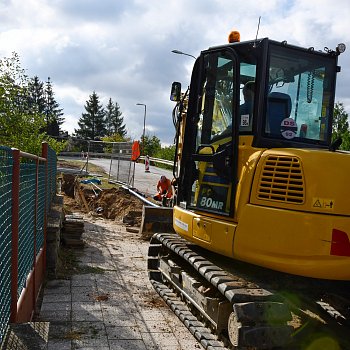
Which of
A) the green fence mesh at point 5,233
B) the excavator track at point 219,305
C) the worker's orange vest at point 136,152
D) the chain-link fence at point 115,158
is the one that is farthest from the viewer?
the chain-link fence at point 115,158

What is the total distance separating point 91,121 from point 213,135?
317 ft

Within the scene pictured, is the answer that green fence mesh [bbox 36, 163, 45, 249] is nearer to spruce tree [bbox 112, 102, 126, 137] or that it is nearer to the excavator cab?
the excavator cab

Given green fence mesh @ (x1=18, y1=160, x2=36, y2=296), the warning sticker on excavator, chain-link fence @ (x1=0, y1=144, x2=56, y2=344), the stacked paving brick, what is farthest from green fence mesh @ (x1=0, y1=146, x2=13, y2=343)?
the stacked paving brick

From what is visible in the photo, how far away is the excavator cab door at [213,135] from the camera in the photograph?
5352 millimetres

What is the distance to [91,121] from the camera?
9994cm

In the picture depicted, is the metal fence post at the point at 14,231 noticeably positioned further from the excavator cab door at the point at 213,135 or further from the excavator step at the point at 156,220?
the excavator step at the point at 156,220

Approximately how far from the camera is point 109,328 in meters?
5.64

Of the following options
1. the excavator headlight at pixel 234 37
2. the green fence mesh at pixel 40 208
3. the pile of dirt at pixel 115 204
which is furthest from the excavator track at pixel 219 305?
the pile of dirt at pixel 115 204

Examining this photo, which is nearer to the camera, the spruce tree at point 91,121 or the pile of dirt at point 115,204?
the pile of dirt at point 115,204

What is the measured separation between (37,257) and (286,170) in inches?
143

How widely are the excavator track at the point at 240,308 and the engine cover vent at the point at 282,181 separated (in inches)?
37.4

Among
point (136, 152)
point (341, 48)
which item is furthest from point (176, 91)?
point (136, 152)

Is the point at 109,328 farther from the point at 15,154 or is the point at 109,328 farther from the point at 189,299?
the point at 15,154

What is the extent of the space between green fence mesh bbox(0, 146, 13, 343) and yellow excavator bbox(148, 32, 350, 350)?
2.05 meters
